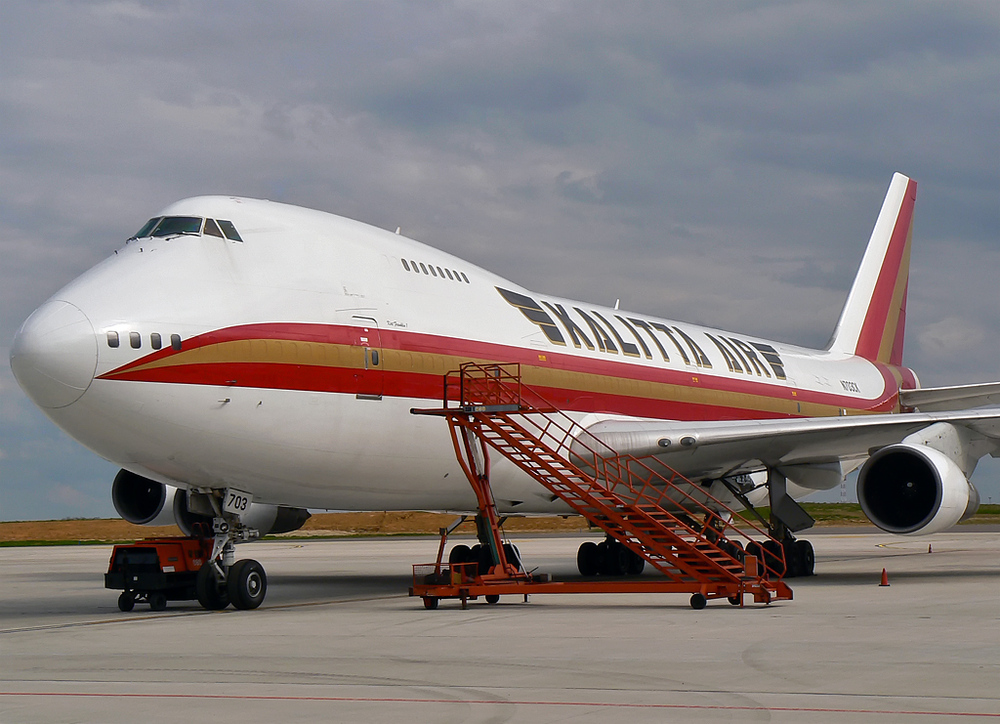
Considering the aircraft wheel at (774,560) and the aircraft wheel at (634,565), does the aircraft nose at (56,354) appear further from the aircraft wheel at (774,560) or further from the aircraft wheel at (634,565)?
the aircraft wheel at (634,565)

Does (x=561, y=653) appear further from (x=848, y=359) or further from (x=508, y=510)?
(x=848, y=359)

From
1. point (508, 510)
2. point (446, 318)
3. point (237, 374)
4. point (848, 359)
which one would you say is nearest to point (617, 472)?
point (508, 510)

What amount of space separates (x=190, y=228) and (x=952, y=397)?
18743 millimetres

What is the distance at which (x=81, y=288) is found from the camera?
12.5 m

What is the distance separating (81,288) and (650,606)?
7.42 meters

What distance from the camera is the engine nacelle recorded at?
16.6 m

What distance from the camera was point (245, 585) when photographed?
13.5 metres

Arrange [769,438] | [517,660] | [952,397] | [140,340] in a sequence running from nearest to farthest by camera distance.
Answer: [517,660] → [140,340] → [769,438] → [952,397]

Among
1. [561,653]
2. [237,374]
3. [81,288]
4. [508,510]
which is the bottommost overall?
[561,653]

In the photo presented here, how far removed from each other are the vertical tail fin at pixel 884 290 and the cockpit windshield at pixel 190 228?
18.4 m

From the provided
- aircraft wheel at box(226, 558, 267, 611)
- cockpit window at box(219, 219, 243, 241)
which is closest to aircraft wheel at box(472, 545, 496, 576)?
aircraft wheel at box(226, 558, 267, 611)

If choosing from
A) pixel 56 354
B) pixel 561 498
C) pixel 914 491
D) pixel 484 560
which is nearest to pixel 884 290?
pixel 914 491

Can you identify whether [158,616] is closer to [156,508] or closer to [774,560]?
[156,508]

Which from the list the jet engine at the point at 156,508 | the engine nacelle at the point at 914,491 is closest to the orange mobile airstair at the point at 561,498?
the engine nacelle at the point at 914,491
